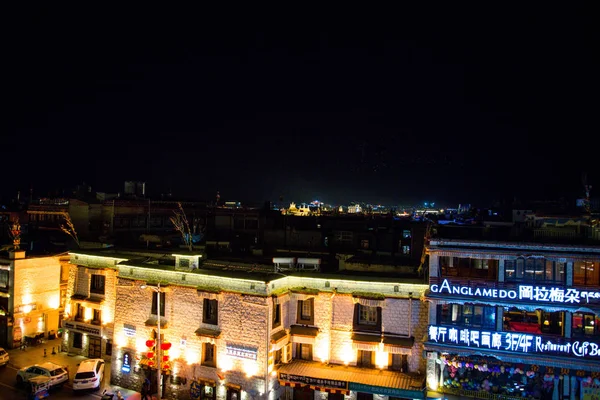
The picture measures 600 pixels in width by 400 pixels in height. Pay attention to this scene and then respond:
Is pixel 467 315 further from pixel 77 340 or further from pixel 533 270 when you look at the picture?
pixel 77 340

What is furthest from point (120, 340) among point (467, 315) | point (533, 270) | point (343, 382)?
point (533, 270)

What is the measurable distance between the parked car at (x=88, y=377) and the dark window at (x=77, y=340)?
6.12 m

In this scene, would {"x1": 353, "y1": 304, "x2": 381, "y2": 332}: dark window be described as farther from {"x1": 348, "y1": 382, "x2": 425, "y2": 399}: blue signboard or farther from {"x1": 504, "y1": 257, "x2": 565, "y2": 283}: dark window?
{"x1": 504, "y1": 257, "x2": 565, "y2": 283}: dark window

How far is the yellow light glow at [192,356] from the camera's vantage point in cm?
2975

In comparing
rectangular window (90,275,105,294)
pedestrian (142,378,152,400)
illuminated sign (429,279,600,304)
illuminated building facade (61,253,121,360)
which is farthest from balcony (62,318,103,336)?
illuminated sign (429,279,600,304)

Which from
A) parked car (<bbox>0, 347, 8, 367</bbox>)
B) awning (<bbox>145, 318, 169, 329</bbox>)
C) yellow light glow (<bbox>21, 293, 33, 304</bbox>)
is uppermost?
awning (<bbox>145, 318, 169, 329</bbox>)

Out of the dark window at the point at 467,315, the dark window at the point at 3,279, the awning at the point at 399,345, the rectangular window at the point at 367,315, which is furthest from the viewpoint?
the dark window at the point at 3,279

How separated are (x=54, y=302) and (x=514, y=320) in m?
39.3

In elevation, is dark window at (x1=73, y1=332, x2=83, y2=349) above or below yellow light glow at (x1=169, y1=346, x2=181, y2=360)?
below

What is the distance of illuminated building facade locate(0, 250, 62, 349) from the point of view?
125 ft

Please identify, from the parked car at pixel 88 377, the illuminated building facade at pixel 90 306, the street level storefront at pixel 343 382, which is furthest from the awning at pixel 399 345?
the illuminated building facade at pixel 90 306

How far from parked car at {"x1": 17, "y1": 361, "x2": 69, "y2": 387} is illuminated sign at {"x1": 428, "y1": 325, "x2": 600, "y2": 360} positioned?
84.7ft

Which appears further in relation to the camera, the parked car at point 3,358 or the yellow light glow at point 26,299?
the yellow light glow at point 26,299

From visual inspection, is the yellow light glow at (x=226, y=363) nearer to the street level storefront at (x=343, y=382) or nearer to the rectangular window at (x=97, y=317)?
the street level storefront at (x=343, y=382)
